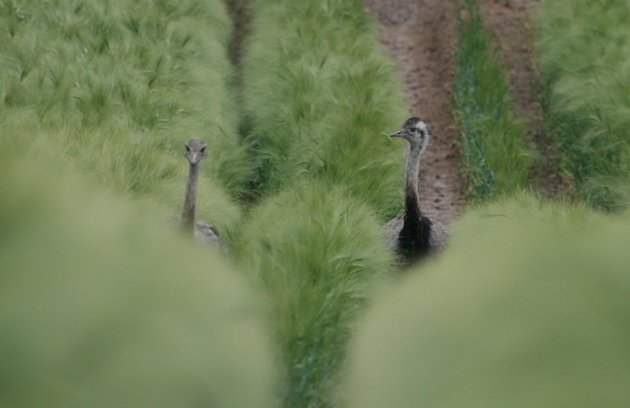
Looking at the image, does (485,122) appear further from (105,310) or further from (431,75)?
(105,310)

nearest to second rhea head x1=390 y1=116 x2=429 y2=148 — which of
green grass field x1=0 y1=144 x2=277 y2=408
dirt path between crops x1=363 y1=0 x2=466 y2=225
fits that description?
dirt path between crops x1=363 y1=0 x2=466 y2=225

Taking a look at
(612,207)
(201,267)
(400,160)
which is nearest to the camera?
(201,267)

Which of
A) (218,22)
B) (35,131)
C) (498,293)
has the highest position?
(498,293)

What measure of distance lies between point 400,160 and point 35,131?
7.58 feet

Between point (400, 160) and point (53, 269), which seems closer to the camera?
point (53, 269)

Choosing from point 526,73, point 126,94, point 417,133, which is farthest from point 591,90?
point 126,94

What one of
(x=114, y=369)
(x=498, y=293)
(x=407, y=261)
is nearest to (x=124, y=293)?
(x=114, y=369)

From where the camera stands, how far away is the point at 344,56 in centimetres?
714

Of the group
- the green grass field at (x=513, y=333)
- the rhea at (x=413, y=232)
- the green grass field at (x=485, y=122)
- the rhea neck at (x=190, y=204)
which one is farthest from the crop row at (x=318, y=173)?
the green grass field at (x=513, y=333)

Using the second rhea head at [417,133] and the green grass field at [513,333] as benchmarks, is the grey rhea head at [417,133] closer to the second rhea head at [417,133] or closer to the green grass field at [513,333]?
the second rhea head at [417,133]

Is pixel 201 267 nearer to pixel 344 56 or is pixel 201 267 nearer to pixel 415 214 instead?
pixel 415 214

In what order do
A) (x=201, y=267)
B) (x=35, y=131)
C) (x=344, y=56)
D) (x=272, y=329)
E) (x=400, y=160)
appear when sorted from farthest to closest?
(x=344, y=56)
(x=400, y=160)
(x=35, y=131)
(x=272, y=329)
(x=201, y=267)

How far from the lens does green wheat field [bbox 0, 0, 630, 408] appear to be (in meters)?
1.07

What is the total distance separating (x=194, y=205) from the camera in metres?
4.04
